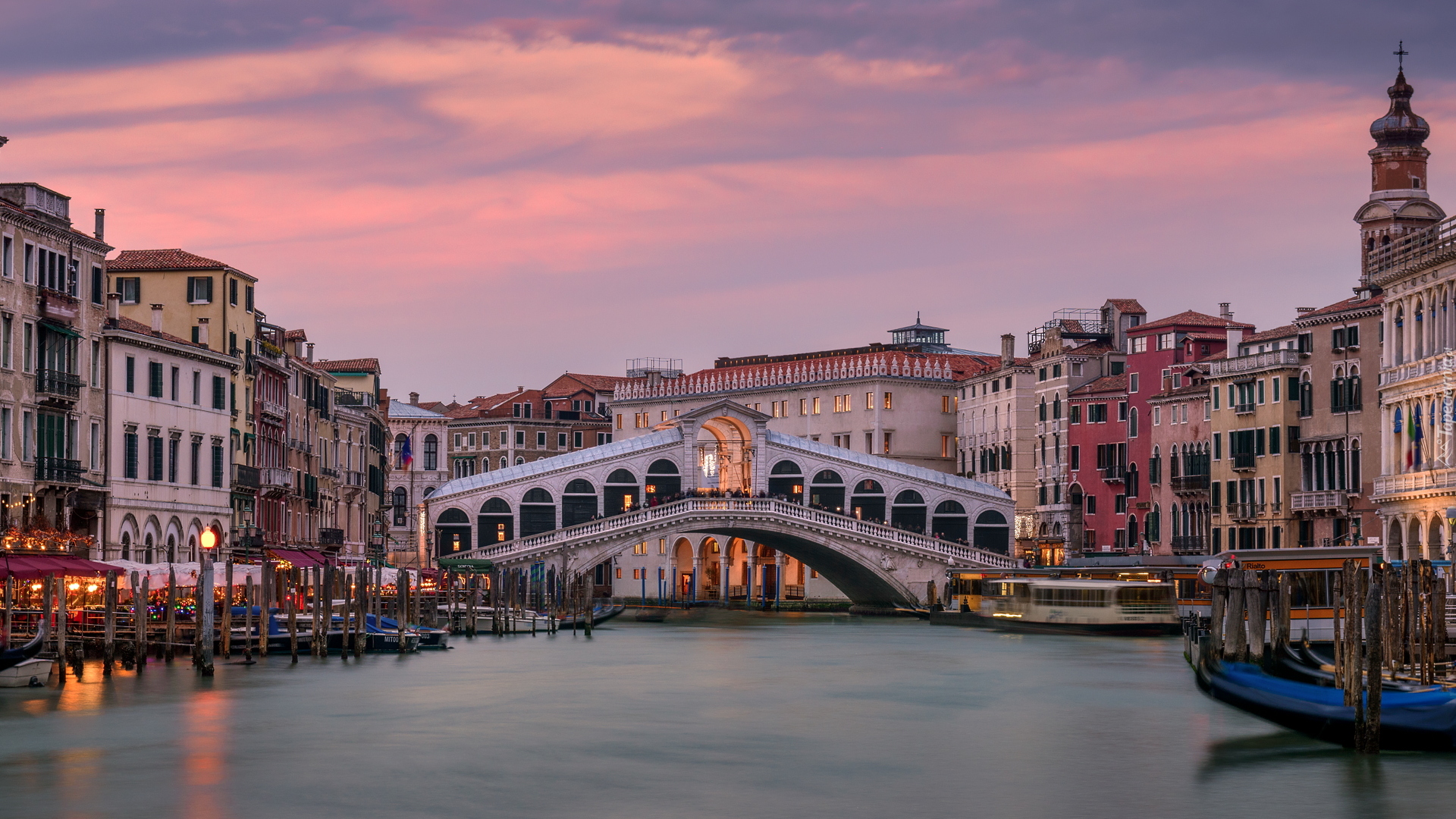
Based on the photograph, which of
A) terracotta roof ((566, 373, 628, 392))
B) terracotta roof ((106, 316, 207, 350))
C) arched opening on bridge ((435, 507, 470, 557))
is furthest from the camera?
terracotta roof ((566, 373, 628, 392))

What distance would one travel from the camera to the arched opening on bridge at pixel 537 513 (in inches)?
2608

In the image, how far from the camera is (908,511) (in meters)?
69.1

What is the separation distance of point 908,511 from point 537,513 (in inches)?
447

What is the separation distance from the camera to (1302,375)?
181ft

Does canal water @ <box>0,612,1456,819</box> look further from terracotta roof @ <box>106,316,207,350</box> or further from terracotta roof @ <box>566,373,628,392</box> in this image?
terracotta roof @ <box>566,373,628,392</box>

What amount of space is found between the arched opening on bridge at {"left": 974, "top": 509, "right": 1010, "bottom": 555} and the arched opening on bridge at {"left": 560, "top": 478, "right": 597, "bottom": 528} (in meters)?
11.7

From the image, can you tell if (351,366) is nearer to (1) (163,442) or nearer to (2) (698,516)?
(2) (698,516)

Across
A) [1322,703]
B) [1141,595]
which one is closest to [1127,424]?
[1141,595]

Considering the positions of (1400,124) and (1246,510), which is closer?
(1246,510)

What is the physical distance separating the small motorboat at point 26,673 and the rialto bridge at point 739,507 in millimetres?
30683

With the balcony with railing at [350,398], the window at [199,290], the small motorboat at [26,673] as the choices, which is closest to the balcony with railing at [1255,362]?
the balcony with railing at [350,398]

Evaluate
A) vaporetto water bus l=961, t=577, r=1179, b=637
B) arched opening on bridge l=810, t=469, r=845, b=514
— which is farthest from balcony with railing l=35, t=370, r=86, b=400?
arched opening on bridge l=810, t=469, r=845, b=514

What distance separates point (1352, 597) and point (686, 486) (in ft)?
149

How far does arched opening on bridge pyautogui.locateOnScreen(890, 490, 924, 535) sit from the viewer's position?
68938 millimetres
